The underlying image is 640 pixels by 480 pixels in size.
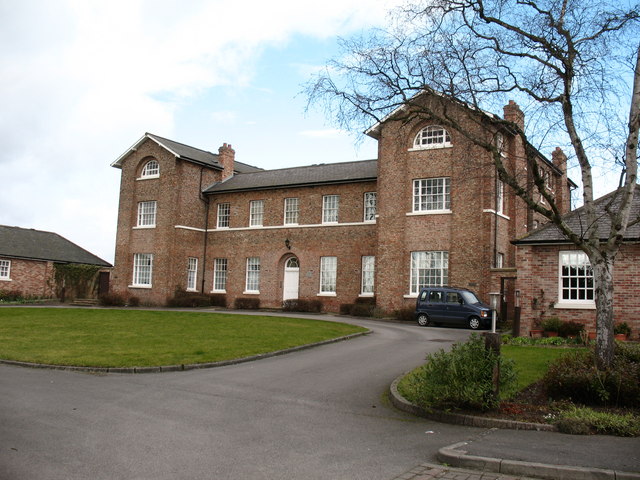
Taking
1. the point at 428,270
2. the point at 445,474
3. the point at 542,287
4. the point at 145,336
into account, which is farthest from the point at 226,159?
the point at 445,474

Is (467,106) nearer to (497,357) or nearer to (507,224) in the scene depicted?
(497,357)

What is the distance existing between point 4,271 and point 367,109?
36.2m

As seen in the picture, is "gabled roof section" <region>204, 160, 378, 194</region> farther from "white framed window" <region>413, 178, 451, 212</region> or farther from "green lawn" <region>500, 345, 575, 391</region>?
"green lawn" <region>500, 345, 575, 391</region>

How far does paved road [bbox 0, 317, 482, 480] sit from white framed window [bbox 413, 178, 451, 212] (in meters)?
15.2

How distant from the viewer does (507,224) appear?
92.6 feet

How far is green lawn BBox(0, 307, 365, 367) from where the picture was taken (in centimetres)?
1384

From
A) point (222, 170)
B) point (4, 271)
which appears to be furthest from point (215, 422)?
point (4, 271)

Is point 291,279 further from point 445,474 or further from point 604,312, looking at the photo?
point 445,474

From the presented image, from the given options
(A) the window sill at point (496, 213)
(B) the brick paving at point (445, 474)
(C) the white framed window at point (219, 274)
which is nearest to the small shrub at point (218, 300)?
(C) the white framed window at point (219, 274)

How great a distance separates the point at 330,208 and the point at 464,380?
24492 mm

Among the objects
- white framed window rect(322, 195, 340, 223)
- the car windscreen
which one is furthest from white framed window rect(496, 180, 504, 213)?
white framed window rect(322, 195, 340, 223)

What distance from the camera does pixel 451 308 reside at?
23969 mm

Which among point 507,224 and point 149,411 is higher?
point 507,224

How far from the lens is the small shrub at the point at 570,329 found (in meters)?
19.1
